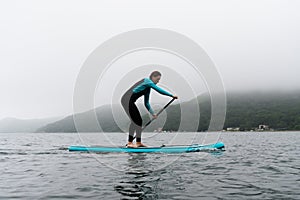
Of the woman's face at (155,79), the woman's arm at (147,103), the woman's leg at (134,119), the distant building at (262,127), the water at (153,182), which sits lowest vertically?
the water at (153,182)

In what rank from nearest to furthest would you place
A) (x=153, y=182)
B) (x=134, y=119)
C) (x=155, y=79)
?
(x=153, y=182), (x=155, y=79), (x=134, y=119)

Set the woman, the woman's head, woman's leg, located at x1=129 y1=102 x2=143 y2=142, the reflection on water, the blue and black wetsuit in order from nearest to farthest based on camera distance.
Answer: the reflection on water → the woman's head → the woman → the blue and black wetsuit → woman's leg, located at x1=129 y1=102 x2=143 y2=142

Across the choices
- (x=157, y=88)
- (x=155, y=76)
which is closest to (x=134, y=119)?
(x=157, y=88)

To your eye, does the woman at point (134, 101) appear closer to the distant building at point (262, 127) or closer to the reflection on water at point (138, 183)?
the reflection on water at point (138, 183)

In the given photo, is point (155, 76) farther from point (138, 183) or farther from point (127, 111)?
point (138, 183)

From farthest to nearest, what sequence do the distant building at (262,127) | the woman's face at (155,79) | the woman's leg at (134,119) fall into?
the distant building at (262,127) → the woman's leg at (134,119) → the woman's face at (155,79)

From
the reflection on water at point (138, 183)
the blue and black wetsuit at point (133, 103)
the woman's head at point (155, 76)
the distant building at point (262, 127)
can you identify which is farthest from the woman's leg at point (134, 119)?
the distant building at point (262, 127)

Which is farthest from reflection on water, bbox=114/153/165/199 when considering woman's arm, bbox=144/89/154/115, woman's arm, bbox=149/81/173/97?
woman's arm, bbox=144/89/154/115

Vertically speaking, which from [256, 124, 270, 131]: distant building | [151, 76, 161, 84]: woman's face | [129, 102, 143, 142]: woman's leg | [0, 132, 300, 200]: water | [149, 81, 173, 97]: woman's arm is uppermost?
[256, 124, 270, 131]: distant building

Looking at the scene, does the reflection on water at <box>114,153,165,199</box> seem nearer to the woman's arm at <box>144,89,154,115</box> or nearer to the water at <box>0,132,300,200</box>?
the water at <box>0,132,300,200</box>

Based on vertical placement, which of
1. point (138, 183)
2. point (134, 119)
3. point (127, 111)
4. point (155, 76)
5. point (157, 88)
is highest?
point (155, 76)

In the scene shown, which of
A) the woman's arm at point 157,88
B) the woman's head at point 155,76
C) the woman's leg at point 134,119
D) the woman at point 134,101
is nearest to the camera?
the woman's arm at point 157,88

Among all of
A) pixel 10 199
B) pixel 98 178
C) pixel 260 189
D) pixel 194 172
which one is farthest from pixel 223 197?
pixel 10 199

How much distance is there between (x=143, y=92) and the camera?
15.5 metres
